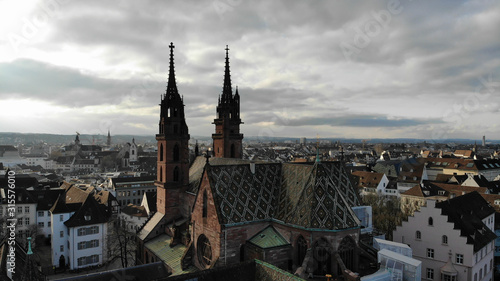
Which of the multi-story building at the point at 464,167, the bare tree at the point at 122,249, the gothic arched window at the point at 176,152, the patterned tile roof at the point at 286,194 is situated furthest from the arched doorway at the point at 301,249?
the multi-story building at the point at 464,167

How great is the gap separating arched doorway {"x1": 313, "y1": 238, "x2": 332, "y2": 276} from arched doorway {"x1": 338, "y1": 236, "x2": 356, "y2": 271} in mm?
859

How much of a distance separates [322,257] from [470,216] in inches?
743

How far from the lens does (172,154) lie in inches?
1449

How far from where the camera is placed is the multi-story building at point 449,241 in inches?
1129

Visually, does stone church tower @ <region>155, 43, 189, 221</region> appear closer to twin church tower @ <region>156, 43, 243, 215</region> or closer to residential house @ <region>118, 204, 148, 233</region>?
twin church tower @ <region>156, 43, 243, 215</region>

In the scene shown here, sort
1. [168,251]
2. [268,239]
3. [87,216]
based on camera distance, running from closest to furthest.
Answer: [268,239] → [168,251] → [87,216]

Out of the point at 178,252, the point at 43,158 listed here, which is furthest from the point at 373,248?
the point at 43,158

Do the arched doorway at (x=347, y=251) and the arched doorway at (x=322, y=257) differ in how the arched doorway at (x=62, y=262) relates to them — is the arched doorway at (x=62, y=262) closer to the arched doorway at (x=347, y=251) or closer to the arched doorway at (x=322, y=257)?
the arched doorway at (x=322, y=257)

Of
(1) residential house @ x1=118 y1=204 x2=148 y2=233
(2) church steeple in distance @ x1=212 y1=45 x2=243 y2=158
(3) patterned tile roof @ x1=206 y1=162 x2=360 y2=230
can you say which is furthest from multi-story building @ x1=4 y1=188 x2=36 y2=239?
(3) patterned tile roof @ x1=206 y1=162 x2=360 y2=230

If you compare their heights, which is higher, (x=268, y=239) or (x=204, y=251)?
(x=268, y=239)

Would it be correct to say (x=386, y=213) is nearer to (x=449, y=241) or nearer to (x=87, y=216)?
(x=449, y=241)

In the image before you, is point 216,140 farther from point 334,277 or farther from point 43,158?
point 43,158

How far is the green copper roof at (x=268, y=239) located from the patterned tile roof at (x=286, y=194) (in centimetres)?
102

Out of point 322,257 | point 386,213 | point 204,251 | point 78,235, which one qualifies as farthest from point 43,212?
point 386,213
